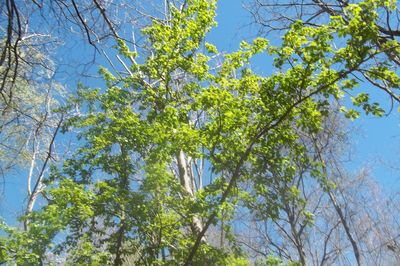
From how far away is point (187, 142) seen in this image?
20.6 ft

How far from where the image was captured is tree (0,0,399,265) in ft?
16.6

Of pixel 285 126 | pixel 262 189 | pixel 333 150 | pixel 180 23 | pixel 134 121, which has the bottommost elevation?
pixel 262 189

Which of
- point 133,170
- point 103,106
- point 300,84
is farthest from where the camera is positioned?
point 103,106

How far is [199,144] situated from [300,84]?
1.90m

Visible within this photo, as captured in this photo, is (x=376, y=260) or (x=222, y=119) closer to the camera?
(x=222, y=119)

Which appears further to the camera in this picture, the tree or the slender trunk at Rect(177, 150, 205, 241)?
the slender trunk at Rect(177, 150, 205, 241)

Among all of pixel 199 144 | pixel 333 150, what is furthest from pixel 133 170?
pixel 333 150

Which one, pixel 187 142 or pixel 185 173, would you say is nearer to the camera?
pixel 187 142

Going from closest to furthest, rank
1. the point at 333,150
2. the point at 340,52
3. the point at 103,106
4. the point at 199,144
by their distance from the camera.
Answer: the point at 340,52
the point at 199,144
the point at 103,106
the point at 333,150

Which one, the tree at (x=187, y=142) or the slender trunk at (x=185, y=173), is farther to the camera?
the slender trunk at (x=185, y=173)

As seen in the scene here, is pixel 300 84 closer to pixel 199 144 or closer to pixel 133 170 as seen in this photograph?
pixel 199 144

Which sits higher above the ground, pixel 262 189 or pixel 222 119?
pixel 222 119

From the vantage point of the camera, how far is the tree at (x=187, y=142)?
506 centimetres

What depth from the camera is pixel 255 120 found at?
590cm
